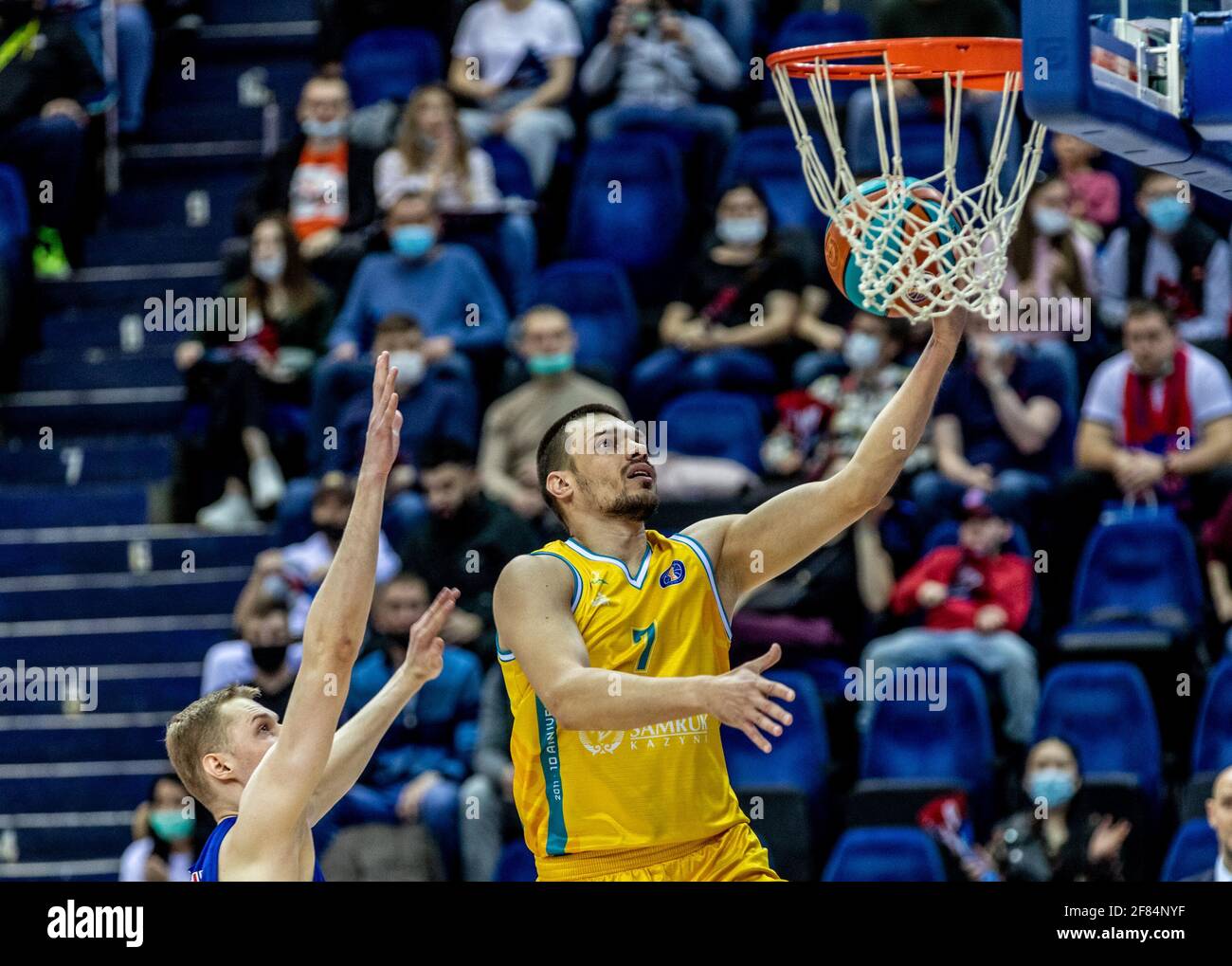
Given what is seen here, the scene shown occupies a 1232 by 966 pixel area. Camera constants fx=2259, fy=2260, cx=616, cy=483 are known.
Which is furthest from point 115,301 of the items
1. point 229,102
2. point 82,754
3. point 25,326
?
point 82,754

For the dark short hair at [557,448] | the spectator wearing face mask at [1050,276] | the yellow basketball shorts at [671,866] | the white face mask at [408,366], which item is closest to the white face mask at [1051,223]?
the spectator wearing face mask at [1050,276]

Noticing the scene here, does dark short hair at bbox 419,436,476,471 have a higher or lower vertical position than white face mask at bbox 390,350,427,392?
lower

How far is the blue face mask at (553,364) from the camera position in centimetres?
884

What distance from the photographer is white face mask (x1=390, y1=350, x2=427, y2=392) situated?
29.8 ft

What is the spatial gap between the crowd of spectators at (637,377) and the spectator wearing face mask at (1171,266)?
12mm

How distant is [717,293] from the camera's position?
359 inches

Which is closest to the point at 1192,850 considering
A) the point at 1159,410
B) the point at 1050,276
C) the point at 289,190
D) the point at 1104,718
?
the point at 1104,718

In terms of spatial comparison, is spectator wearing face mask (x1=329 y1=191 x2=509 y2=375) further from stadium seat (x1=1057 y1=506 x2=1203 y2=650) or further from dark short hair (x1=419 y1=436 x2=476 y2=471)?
stadium seat (x1=1057 y1=506 x2=1203 y2=650)

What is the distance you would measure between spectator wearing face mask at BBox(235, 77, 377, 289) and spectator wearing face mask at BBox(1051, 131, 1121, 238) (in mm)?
3032

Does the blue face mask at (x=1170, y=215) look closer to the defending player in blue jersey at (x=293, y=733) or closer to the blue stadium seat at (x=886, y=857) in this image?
the blue stadium seat at (x=886, y=857)

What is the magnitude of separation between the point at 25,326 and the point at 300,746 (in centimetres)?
663

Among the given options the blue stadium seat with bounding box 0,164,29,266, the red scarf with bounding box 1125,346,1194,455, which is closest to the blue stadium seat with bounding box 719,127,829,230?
the red scarf with bounding box 1125,346,1194,455

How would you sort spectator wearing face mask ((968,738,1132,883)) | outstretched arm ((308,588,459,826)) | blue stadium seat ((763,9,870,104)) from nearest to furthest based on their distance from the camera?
outstretched arm ((308,588,459,826)) < spectator wearing face mask ((968,738,1132,883)) < blue stadium seat ((763,9,870,104))
